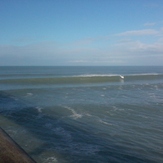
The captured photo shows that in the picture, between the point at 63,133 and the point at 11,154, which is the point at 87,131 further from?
the point at 11,154

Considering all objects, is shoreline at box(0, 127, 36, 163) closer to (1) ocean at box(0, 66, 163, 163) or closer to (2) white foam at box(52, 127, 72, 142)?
(1) ocean at box(0, 66, 163, 163)

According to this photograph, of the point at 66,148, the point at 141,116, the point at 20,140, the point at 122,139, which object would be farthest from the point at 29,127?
the point at 141,116

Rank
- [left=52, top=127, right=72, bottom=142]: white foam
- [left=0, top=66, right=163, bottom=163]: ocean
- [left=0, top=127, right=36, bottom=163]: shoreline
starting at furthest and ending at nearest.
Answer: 1. [left=52, top=127, right=72, bottom=142]: white foam
2. [left=0, top=66, right=163, bottom=163]: ocean
3. [left=0, top=127, right=36, bottom=163]: shoreline

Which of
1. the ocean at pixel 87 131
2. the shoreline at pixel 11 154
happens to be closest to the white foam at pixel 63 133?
the ocean at pixel 87 131

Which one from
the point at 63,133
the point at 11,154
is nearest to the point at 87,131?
the point at 63,133

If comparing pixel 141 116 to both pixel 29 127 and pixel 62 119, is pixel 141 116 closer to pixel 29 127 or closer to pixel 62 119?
pixel 62 119

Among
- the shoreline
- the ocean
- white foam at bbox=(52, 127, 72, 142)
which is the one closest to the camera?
the shoreline

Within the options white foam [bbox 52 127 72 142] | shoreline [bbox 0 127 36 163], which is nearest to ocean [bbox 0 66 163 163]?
white foam [bbox 52 127 72 142]

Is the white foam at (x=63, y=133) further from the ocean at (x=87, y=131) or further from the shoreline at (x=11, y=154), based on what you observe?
the shoreline at (x=11, y=154)

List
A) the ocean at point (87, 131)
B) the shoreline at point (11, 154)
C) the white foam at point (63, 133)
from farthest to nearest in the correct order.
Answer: the white foam at point (63, 133) → the ocean at point (87, 131) → the shoreline at point (11, 154)

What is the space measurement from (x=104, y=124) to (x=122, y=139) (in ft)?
8.58

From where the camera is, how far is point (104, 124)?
12.6 metres

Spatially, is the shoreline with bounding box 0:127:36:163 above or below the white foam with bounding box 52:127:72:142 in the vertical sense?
above

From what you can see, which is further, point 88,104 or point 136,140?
point 88,104
